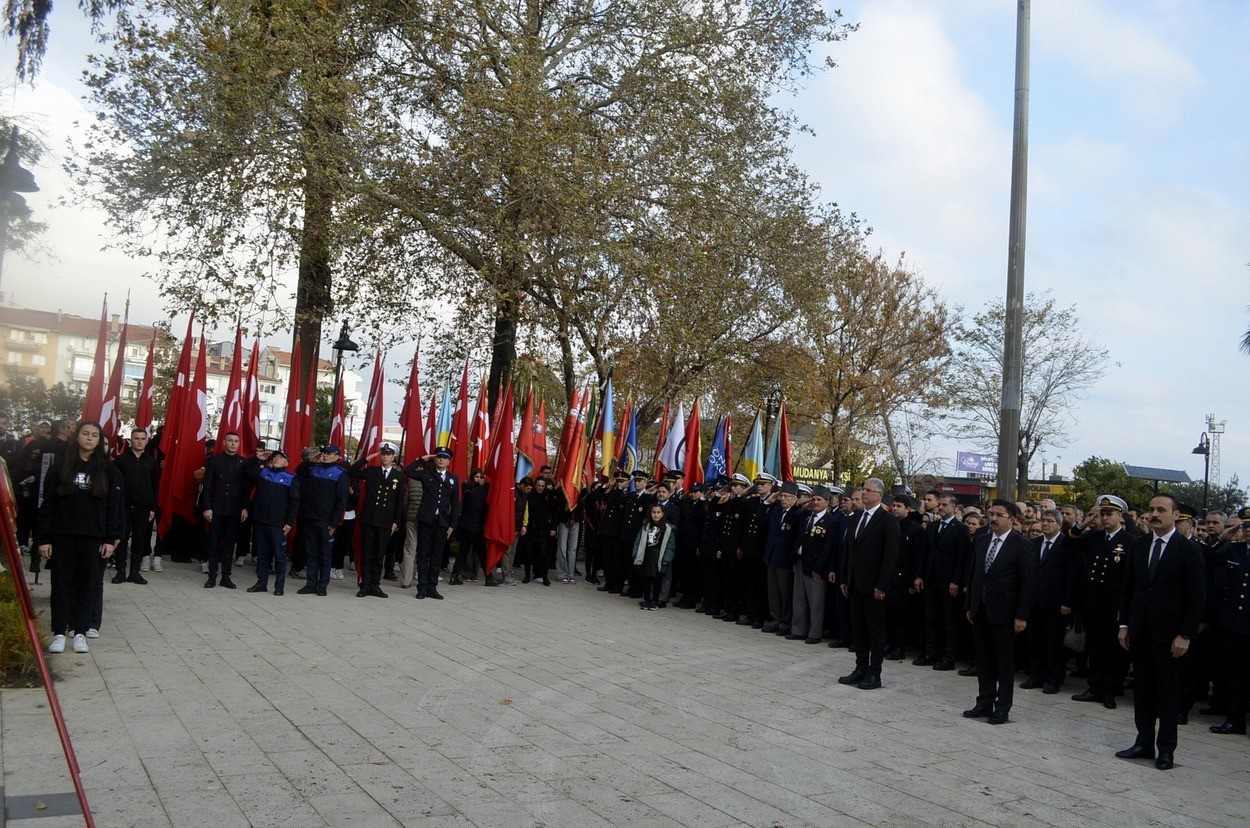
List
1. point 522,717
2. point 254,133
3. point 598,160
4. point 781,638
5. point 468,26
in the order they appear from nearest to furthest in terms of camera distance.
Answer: point 522,717, point 781,638, point 254,133, point 598,160, point 468,26

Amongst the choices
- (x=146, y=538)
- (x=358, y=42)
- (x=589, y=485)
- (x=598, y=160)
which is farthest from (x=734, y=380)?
(x=146, y=538)

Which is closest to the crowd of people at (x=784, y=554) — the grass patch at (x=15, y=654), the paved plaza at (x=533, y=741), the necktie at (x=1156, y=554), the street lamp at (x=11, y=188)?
the necktie at (x=1156, y=554)

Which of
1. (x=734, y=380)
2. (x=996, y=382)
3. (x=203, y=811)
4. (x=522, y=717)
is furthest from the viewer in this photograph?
(x=996, y=382)

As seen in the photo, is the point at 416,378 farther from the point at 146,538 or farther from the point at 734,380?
the point at 734,380

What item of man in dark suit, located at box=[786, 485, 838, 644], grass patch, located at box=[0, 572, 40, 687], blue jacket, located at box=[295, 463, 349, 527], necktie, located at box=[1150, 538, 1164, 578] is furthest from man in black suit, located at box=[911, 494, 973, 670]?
grass patch, located at box=[0, 572, 40, 687]

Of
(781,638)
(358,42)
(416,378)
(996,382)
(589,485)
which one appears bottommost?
(781,638)

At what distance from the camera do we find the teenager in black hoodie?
30.0 feet

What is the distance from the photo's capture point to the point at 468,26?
19.9 meters

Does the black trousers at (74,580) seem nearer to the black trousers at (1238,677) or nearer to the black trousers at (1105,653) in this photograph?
the black trousers at (1105,653)

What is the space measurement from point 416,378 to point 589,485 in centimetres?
420

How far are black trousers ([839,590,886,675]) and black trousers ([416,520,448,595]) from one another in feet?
23.4

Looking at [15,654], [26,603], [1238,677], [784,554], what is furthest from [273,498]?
[1238,677]

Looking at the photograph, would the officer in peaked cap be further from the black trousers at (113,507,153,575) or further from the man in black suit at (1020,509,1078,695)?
the black trousers at (113,507,153,575)

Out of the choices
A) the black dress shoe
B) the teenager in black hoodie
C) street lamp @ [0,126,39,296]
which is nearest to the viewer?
street lamp @ [0,126,39,296]
